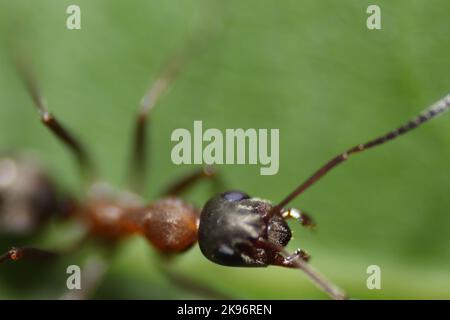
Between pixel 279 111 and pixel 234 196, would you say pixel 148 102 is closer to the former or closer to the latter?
pixel 279 111

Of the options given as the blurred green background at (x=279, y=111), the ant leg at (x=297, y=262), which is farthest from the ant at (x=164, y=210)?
the blurred green background at (x=279, y=111)

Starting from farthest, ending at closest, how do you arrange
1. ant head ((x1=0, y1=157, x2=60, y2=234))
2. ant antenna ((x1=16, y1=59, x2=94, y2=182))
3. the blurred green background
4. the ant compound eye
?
ant head ((x1=0, y1=157, x2=60, y2=234)), ant antenna ((x1=16, y1=59, x2=94, y2=182)), the blurred green background, the ant compound eye

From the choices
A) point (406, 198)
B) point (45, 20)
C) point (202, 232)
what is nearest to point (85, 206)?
point (45, 20)

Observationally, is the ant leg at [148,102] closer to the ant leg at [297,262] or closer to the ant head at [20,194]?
the ant head at [20,194]

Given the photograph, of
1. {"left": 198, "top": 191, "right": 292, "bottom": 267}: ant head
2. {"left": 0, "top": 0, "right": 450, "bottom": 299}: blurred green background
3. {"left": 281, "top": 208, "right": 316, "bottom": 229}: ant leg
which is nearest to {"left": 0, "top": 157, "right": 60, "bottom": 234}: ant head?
{"left": 0, "top": 0, "right": 450, "bottom": 299}: blurred green background

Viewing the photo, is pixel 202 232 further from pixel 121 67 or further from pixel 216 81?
pixel 121 67

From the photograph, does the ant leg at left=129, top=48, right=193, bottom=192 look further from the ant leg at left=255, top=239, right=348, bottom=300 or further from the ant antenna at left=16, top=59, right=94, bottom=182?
the ant leg at left=255, top=239, right=348, bottom=300
